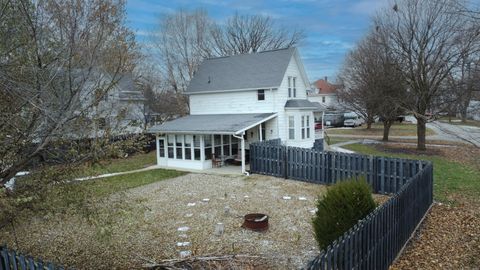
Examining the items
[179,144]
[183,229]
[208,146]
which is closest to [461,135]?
[208,146]

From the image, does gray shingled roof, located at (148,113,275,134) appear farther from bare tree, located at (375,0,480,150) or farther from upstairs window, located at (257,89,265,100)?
bare tree, located at (375,0,480,150)

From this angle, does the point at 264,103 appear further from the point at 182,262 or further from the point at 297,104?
the point at 182,262

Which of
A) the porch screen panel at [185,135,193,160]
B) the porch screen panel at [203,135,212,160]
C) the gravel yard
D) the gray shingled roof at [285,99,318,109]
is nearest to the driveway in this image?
the gray shingled roof at [285,99,318,109]

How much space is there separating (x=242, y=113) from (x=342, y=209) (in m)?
15.5

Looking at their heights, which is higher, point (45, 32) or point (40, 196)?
point (45, 32)

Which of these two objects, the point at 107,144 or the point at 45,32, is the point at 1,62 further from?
the point at 107,144

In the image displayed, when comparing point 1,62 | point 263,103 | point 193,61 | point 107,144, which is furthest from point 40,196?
point 193,61

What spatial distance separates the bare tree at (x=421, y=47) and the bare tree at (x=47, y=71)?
717 inches

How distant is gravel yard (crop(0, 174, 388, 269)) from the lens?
6637 mm

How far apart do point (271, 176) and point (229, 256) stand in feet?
31.5

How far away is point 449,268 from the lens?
6.10m

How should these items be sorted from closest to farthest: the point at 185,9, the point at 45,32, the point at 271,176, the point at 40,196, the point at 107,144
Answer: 1. the point at 40,196
2. the point at 107,144
3. the point at 45,32
4. the point at 271,176
5. the point at 185,9

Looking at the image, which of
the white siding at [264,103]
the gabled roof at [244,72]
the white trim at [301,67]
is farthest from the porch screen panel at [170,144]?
the white trim at [301,67]

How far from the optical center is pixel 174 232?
854 centimetres
